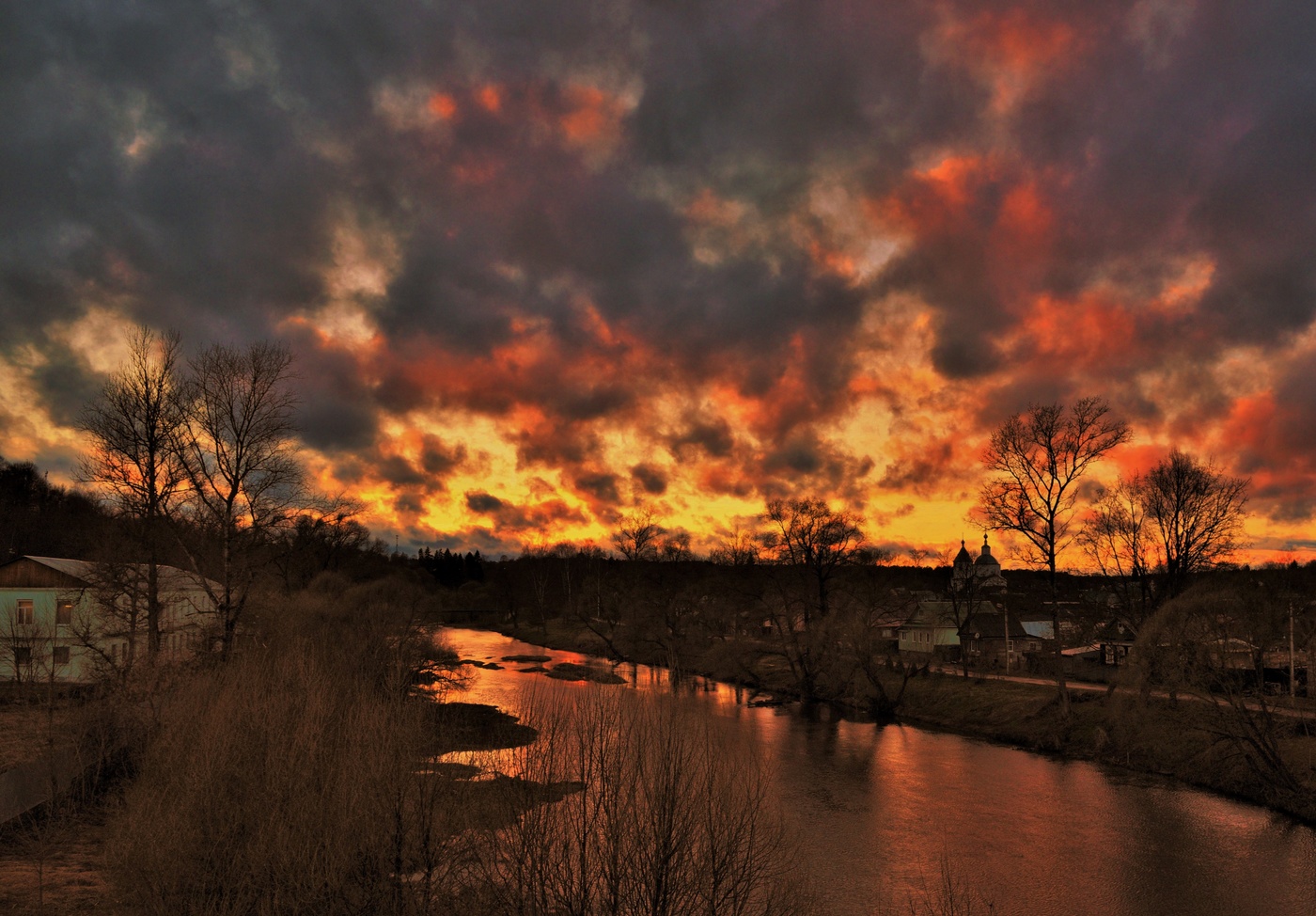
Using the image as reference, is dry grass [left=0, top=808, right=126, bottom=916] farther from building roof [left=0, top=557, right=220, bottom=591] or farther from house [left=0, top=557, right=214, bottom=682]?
house [left=0, top=557, right=214, bottom=682]

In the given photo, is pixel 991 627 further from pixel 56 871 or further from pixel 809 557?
pixel 56 871

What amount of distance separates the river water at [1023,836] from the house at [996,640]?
100 feet

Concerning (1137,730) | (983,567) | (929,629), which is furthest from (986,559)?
(1137,730)

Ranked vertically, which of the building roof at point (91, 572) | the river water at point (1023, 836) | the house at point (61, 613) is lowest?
the river water at point (1023, 836)

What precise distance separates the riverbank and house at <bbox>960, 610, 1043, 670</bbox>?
47.9 ft

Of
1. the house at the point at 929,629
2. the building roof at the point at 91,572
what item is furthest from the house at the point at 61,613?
the house at the point at 929,629

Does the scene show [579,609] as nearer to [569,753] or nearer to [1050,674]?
[1050,674]

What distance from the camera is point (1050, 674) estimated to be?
5712 cm

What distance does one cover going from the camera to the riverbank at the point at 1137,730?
28.2 meters

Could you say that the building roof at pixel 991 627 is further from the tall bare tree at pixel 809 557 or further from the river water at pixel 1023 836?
the river water at pixel 1023 836

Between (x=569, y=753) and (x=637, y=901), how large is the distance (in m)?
2.11

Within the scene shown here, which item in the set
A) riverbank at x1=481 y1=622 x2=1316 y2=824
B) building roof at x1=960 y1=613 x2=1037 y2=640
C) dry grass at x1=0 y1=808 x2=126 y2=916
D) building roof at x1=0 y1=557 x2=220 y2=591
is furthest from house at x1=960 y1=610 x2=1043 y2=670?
dry grass at x1=0 y1=808 x2=126 y2=916

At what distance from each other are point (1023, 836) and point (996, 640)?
5646 cm

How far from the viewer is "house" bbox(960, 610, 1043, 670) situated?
67562 millimetres
